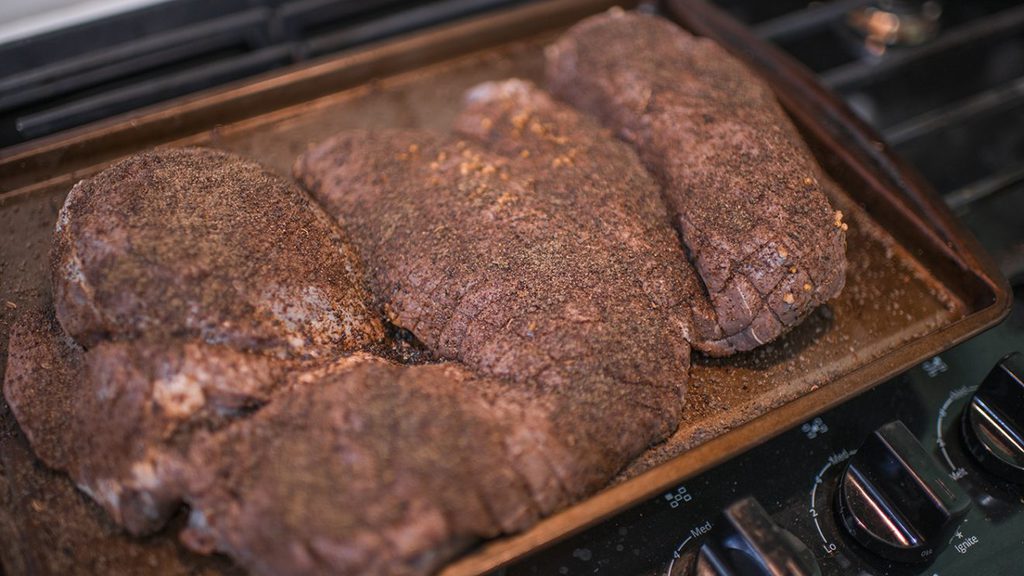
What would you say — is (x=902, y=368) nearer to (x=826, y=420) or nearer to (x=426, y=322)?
(x=826, y=420)

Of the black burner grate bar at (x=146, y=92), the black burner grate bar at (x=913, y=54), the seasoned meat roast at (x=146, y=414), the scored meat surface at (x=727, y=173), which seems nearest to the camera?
the seasoned meat roast at (x=146, y=414)

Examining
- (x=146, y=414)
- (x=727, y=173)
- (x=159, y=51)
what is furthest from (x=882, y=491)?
(x=159, y=51)

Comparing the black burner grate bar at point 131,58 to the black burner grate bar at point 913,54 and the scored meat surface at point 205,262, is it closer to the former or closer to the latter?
the scored meat surface at point 205,262

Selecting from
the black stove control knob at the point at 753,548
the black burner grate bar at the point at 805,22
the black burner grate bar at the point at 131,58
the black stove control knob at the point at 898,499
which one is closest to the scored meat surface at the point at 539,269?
the black stove control knob at the point at 753,548

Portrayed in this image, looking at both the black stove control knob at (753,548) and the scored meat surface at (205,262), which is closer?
the black stove control knob at (753,548)

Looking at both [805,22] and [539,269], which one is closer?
[539,269]

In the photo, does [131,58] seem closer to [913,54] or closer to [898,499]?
[898,499]
